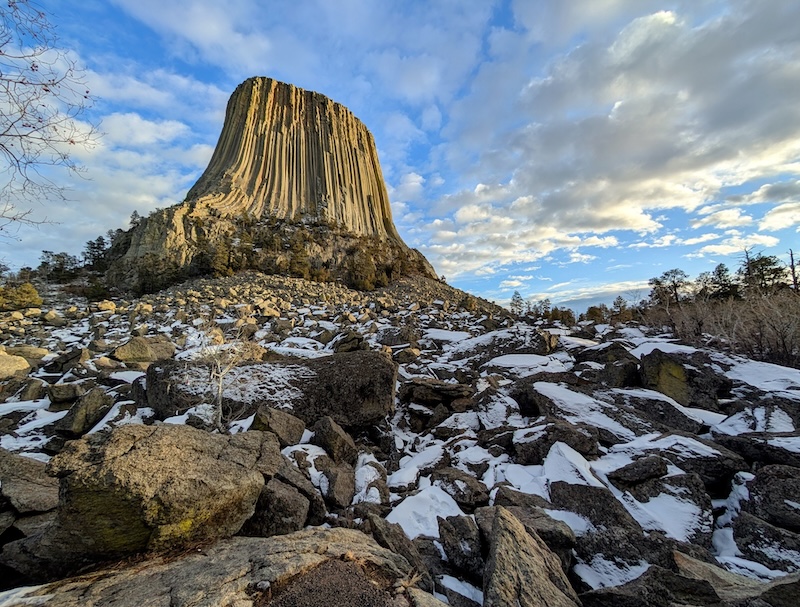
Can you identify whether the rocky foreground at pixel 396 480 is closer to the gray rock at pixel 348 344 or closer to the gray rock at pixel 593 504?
the gray rock at pixel 593 504

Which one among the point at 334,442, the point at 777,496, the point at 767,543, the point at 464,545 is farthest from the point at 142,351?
the point at 777,496

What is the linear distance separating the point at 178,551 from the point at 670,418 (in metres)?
7.18

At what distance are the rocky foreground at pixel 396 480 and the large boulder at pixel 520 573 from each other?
0.02 meters

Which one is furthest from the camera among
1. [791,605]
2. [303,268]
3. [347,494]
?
[303,268]

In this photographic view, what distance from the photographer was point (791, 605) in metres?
2.25

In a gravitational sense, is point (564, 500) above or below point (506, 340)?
below

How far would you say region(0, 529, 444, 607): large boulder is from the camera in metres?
2.11

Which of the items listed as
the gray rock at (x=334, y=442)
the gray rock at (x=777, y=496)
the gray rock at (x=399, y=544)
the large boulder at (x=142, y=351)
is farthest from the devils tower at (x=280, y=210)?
the gray rock at (x=777, y=496)

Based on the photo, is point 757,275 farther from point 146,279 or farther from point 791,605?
point 146,279

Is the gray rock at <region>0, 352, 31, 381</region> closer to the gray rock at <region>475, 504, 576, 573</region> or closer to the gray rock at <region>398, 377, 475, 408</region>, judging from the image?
the gray rock at <region>398, 377, 475, 408</region>

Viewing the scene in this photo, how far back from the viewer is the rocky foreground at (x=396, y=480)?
2.52 m

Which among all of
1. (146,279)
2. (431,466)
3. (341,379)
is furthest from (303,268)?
(431,466)

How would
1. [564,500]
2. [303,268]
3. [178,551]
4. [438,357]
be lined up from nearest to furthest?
[178,551]
[564,500]
[438,357]
[303,268]

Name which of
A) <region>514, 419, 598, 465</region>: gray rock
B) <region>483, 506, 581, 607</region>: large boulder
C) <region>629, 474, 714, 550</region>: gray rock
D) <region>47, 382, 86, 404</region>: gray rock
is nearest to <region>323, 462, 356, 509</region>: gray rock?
<region>483, 506, 581, 607</region>: large boulder
